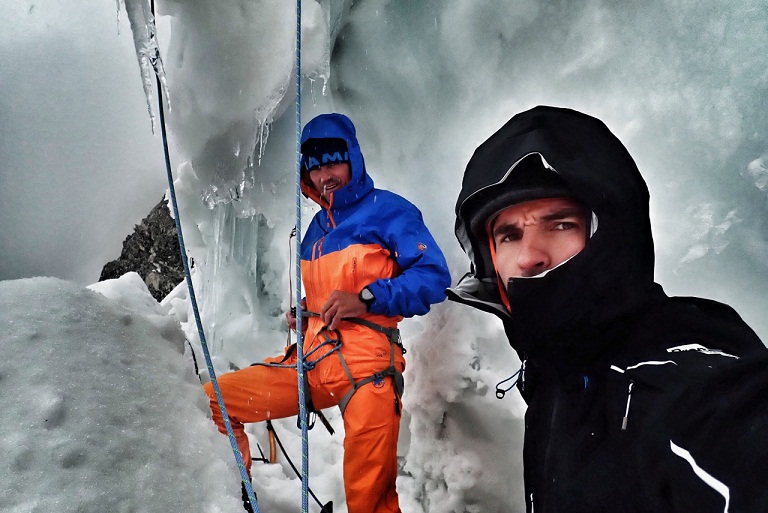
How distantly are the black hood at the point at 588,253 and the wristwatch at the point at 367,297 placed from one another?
0.74 meters

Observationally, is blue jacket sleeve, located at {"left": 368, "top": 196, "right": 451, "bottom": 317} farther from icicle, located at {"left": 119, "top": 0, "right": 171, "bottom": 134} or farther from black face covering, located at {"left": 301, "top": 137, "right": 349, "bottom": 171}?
icicle, located at {"left": 119, "top": 0, "right": 171, "bottom": 134}

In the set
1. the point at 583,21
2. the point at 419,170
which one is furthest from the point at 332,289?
the point at 583,21

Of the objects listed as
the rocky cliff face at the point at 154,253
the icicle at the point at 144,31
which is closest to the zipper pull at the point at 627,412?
the icicle at the point at 144,31

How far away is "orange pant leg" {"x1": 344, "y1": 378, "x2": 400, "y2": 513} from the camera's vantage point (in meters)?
1.56

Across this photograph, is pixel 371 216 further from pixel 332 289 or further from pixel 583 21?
pixel 583 21

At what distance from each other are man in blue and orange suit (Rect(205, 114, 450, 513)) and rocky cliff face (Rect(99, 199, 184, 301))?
11.5m

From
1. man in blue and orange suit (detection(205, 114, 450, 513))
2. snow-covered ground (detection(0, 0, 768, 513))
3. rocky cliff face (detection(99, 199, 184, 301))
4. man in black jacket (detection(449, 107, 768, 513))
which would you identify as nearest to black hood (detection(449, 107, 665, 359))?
man in black jacket (detection(449, 107, 768, 513))

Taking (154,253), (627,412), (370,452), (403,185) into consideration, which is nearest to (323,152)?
(403,185)

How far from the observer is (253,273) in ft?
13.4

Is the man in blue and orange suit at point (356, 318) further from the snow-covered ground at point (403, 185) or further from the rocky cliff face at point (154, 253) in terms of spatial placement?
the rocky cliff face at point (154, 253)

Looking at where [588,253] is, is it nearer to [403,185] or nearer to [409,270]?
[409,270]

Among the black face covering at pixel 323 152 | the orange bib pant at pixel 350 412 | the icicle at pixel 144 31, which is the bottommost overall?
the orange bib pant at pixel 350 412

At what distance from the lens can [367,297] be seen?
1.64 m

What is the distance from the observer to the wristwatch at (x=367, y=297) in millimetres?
1643
